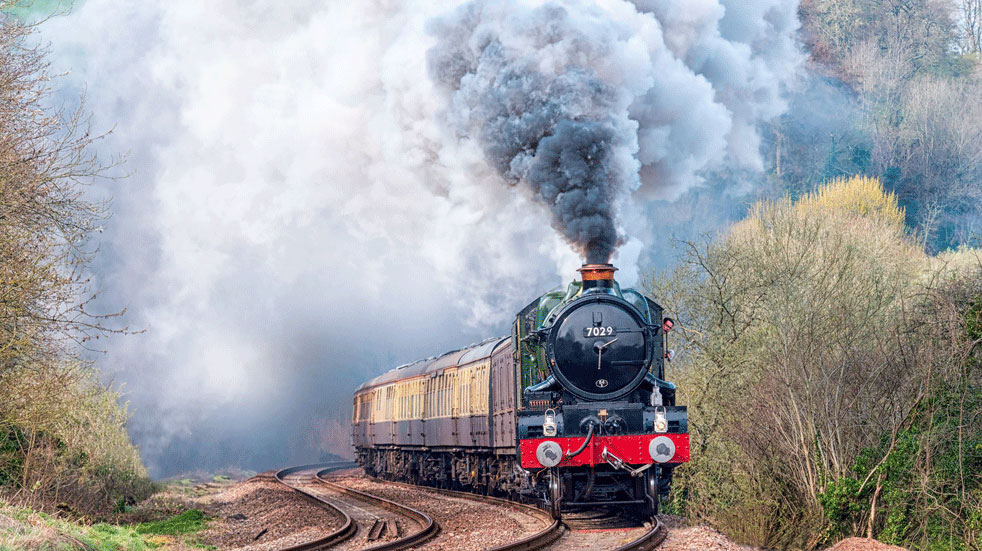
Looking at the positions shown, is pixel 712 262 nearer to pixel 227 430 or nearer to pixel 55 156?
pixel 55 156

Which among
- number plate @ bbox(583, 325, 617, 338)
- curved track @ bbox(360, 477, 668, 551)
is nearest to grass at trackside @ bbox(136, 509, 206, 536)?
curved track @ bbox(360, 477, 668, 551)

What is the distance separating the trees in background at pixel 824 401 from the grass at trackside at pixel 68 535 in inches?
308

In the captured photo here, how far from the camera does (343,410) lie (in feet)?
170

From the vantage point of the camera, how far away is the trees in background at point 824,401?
10.7 metres

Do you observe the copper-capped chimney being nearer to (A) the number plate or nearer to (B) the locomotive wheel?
(A) the number plate

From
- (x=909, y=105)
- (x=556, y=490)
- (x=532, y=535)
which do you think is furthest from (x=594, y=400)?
(x=909, y=105)

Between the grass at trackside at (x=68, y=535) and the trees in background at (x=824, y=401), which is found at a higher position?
the trees in background at (x=824, y=401)

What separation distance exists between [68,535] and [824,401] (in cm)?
896

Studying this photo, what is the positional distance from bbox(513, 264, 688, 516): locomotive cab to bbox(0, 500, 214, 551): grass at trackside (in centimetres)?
516

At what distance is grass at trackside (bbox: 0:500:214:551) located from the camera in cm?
944

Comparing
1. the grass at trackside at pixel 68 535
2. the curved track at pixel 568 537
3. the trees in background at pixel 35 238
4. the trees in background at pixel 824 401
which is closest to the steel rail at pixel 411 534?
the curved track at pixel 568 537

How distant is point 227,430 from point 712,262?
102 feet

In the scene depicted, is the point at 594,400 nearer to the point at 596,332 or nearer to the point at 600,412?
the point at 600,412

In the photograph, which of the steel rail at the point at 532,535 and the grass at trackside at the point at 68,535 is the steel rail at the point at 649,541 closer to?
the steel rail at the point at 532,535
